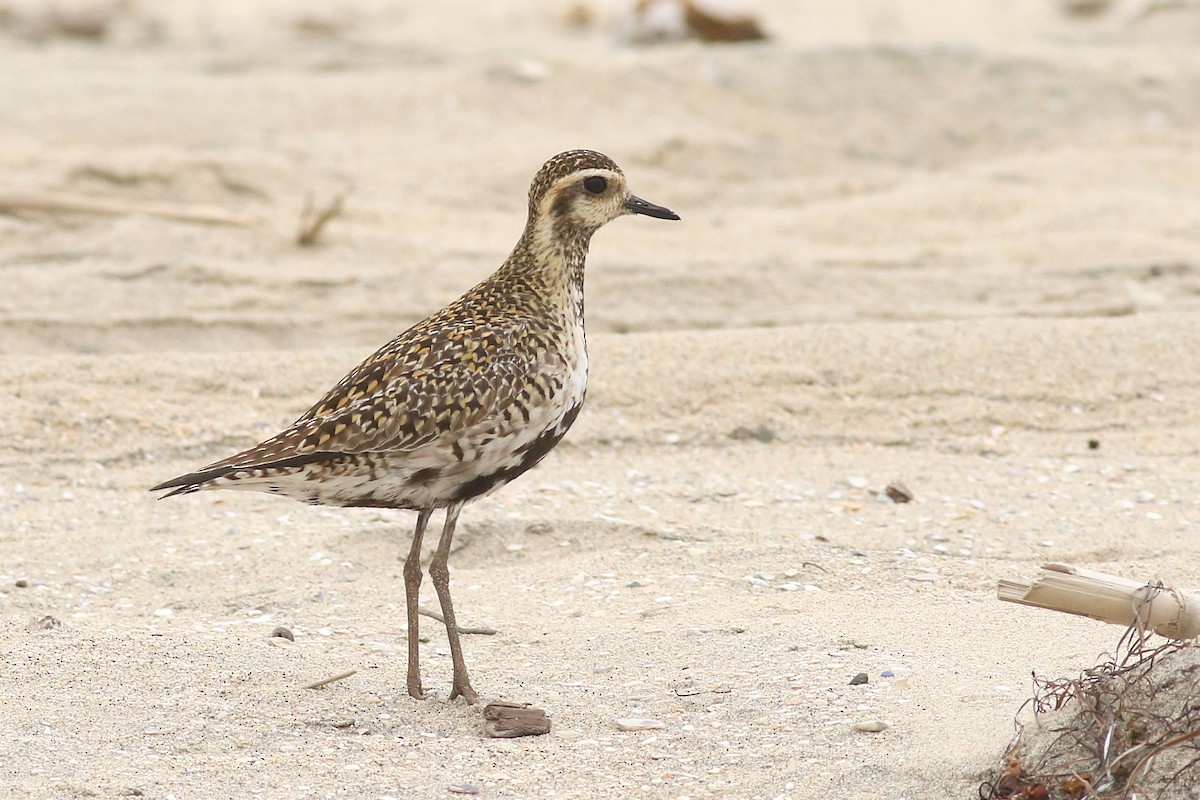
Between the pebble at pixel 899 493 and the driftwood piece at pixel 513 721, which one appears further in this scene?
the pebble at pixel 899 493

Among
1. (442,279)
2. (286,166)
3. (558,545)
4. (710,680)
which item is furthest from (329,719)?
(286,166)

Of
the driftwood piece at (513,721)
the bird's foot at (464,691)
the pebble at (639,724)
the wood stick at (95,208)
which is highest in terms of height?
the wood stick at (95,208)

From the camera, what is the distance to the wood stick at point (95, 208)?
9.63 m

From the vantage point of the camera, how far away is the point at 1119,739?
368 cm

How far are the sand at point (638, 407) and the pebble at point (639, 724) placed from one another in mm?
43

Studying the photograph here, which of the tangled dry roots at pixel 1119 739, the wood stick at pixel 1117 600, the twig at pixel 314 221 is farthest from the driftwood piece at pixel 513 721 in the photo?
the twig at pixel 314 221

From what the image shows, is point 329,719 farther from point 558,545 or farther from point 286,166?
point 286,166

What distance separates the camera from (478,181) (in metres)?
11.2

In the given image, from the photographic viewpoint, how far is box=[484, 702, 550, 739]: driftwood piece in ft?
14.9

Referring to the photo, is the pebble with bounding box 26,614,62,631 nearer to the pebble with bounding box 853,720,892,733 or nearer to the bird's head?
the bird's head

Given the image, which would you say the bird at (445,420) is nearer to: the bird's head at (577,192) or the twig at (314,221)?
the bird's head at (577,192)

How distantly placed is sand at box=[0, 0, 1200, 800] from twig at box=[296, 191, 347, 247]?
0.20 meters

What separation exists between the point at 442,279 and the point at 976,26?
11.4 meters

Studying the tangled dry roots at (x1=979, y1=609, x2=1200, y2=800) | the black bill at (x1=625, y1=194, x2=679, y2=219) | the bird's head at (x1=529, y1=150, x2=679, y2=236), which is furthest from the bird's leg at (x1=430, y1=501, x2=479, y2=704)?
the tangled dry roots at (x1=979, y1=609, x2=1200, y2=800)
